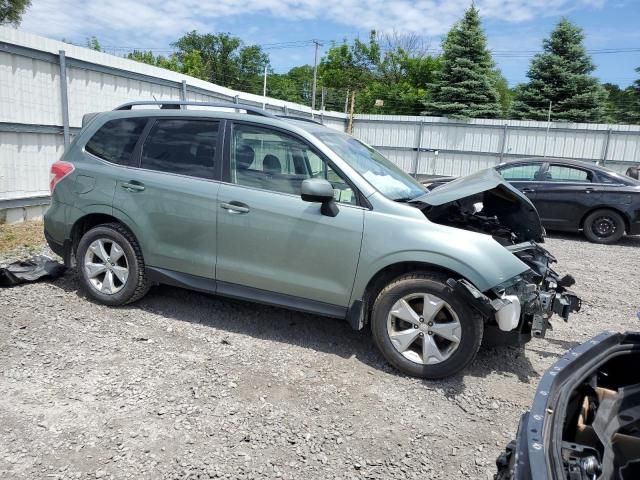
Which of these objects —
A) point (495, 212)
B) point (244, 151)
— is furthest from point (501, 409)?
point (244, 151)

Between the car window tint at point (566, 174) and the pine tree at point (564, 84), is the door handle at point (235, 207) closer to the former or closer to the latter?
the car window tint at point (566, 174)

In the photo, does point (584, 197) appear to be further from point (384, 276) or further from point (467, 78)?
point (467, 78)

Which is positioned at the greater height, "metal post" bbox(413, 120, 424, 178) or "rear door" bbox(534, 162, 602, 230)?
"metal post" bbox(413, 120, 424, 178)

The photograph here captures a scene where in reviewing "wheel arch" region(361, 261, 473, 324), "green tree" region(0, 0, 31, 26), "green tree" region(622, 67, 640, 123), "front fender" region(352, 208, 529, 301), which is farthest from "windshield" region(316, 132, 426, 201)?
"green tree" region(0, 0, 31, 26)

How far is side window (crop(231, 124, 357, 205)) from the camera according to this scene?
392 centimetres

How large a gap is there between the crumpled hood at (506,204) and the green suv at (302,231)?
1 cm

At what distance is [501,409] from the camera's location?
3.31 metres

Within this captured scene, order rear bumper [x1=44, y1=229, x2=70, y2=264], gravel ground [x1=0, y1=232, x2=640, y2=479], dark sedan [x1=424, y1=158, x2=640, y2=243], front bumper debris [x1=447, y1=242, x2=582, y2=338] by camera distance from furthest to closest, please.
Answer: dark sedan [x1=424, y1=158, x2=640, y2=243], rear bumper [x1=44, y1=229, x2=70, y2=264], front bumper debris [x1=447, y1=242, x2=582, y2=338], gravel ground [x1=0, y1=232, x2=640, y2=479]

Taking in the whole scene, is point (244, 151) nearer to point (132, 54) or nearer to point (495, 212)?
point (495, 212)

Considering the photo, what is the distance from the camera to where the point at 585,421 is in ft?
6.15

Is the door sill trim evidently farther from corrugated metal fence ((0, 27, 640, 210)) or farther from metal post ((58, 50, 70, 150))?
metal post ((58, 50, 70, 150))

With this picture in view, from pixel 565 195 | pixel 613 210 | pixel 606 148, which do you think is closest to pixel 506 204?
pixel 565 195

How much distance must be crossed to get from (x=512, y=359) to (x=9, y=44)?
24.9 feet

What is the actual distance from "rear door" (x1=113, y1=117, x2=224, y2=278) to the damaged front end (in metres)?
1.78
